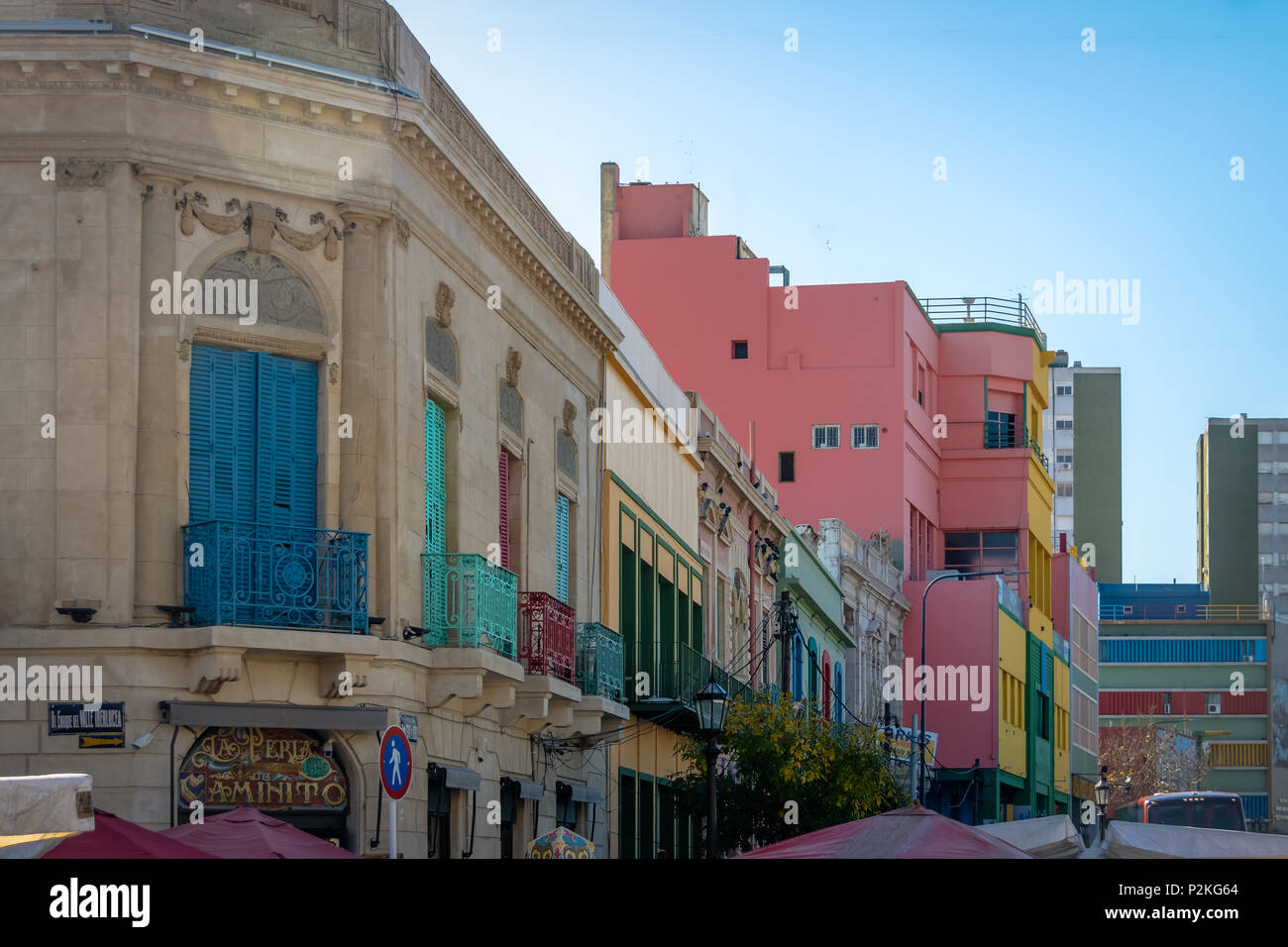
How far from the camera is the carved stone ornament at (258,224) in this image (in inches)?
762

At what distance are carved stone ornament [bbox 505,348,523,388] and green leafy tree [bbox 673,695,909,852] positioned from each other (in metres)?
7.50

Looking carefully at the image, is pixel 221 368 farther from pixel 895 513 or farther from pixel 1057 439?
pixel 1057 439

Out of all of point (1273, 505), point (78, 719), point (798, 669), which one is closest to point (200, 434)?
point (78, 719)

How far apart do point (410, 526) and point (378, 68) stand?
4.57 meters

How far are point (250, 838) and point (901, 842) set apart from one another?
4.87 metres

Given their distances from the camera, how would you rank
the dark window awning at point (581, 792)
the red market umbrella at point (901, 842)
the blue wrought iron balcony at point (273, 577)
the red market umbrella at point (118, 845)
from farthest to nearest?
the dark window awning at point (581, 792) → the blue wrought iron balcony at point (273, 577) → the red market umbrella at point (901, 842) → the red market umbrella at point (118, 845)

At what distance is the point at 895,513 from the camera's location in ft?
203

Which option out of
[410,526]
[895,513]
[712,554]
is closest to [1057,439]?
[895,513]

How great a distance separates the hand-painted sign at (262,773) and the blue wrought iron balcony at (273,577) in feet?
3.69

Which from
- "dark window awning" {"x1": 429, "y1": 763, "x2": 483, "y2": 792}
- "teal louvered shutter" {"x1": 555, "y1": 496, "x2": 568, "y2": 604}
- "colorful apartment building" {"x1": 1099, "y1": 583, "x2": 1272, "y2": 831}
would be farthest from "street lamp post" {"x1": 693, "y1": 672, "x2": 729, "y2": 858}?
"colorful apartment building" {"x1": 1099, "y1": 583, "x2": 1272, "y2": 831}

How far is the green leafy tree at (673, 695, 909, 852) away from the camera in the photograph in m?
30.3

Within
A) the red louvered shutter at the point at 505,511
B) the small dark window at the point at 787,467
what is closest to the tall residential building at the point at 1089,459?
the small dark window at the point at 787,467

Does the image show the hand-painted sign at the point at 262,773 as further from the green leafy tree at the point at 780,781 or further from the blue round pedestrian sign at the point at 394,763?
the green leafy tree at the point at 780,781

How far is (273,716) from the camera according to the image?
19.0 metres
